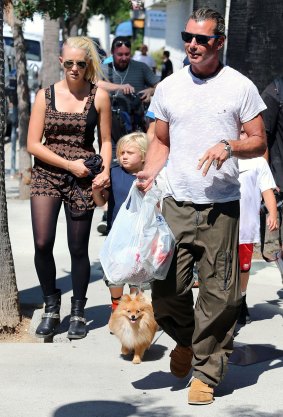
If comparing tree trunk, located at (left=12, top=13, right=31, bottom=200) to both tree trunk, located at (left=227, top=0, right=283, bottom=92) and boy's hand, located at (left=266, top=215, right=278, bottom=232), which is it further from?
boy's hand, located at (left=266, top=215, right=278, bottom=232)

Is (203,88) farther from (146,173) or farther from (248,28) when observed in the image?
(248,28)

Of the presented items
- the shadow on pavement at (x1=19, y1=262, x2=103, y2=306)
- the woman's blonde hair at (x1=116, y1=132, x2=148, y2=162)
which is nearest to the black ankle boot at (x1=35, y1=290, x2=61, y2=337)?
the shadow on pavement at (x1=19, y1=262, x2=103, y2=306)

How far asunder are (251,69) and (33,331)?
13.5 ft

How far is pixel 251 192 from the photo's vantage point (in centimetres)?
683

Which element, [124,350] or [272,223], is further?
[272,223]

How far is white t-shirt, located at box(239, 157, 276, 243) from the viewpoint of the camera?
675 centimetres

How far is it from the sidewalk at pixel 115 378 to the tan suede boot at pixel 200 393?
1.3 inches

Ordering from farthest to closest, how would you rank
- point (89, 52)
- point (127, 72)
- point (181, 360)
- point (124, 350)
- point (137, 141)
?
1. point (127, 72)
2. point (137, 141)
3. point (89, 52)
4. point (124, 350)
5. point (181, 360)

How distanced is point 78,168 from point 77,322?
1073mm

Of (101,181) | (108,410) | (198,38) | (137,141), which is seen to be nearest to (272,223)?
(137,141)

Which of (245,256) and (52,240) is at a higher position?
(52,240)

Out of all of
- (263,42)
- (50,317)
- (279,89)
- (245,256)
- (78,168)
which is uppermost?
(263,42)

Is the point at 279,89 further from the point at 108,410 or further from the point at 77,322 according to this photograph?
the point at 108,410

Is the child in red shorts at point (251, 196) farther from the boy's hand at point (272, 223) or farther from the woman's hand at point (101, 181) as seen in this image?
the woman's hand at point (101, 181)
